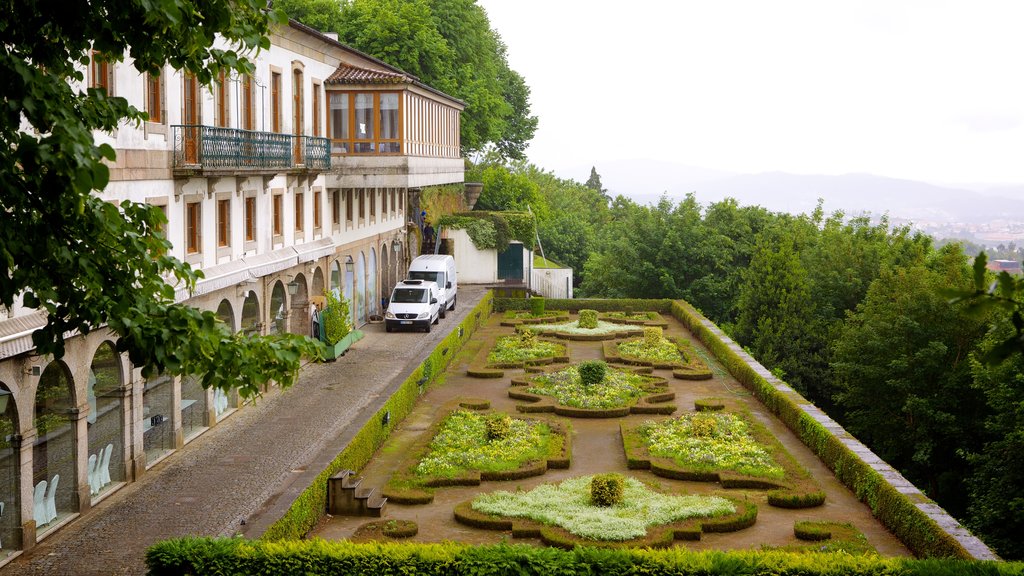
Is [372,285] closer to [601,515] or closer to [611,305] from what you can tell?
[611,305]

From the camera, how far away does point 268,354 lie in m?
10.8

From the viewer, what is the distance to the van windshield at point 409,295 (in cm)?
4550

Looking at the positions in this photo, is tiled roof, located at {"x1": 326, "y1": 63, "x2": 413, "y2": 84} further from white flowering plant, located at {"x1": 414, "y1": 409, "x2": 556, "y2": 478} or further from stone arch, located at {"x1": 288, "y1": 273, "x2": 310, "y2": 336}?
white flowering plant, located at {"x1": 414, "y1": 409, "x2": 556, "y2": 478}

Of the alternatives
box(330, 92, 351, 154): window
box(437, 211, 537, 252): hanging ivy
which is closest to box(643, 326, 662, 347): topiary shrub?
box(330, 92, 351, 154): window

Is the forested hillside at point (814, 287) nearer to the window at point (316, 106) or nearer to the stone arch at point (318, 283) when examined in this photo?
the stone arch at point (318, 283)

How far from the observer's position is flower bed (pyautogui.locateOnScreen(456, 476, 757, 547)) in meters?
20.9

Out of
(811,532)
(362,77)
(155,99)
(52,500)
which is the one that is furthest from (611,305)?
(52,500)

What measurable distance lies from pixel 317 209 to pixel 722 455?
62.0 feet

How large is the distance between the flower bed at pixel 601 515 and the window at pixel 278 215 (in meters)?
14.9

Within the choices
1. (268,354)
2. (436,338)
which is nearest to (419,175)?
(436,338)

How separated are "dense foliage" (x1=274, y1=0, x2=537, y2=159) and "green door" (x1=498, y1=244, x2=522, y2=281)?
964 centimetres

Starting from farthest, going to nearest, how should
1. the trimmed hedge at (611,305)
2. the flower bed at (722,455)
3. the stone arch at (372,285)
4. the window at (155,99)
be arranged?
1. the trimmed hedge at (611,305)
2. the stone arch at (372,285)
3. the window at (155,99)
4. the flower bed at (722,455)

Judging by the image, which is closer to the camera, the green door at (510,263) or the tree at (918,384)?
the tree at (918,384)

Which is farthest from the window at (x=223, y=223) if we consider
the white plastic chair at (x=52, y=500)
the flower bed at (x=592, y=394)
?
the white plastic chair at (x=52, y=500)
